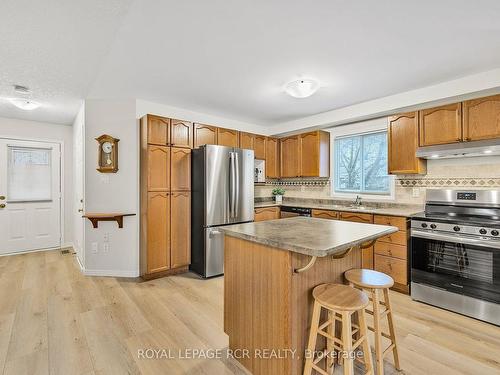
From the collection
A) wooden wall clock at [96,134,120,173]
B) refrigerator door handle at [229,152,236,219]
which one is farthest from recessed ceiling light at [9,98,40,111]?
refrigerator door handle at [229,152,236,219]

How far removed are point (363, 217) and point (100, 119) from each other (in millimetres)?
3860

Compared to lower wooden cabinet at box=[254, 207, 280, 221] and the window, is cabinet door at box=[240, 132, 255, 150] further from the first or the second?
the window

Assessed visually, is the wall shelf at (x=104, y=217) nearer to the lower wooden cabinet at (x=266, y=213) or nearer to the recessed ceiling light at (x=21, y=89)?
the recessed ceiling light at (x=21, y=89)

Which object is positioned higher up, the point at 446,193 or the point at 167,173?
the point at 167,173

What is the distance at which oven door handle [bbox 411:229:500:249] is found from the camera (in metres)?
2.42

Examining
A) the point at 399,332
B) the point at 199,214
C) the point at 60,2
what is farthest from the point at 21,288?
the point at 399,332

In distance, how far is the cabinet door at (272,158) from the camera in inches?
196

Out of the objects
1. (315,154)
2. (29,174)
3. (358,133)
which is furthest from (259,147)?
(29,174)

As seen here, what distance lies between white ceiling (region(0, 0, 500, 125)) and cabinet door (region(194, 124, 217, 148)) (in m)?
0.50

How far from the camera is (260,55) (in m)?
2.48

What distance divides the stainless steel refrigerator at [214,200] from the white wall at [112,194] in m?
0.83

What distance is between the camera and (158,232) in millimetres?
3494

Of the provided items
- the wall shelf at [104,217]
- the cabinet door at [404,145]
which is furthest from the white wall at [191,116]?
the cabinet door at [404,145]

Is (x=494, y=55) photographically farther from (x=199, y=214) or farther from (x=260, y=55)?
(x=199, y=214)
